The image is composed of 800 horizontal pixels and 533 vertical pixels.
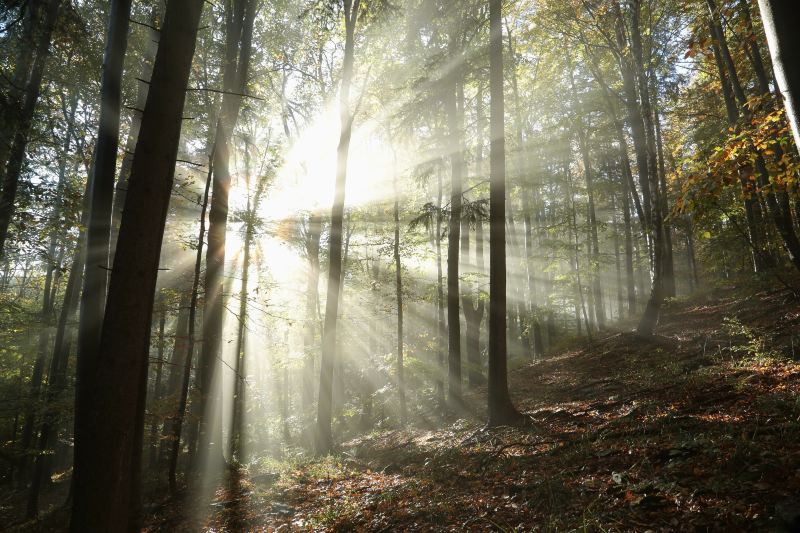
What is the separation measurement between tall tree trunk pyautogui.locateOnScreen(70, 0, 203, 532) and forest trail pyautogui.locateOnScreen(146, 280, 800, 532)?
9.94 feet

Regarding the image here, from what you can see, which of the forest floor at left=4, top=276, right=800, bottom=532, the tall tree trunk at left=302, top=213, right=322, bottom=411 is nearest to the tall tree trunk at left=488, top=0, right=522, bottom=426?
the forest floor at left=4, top=276, right=800, bottom=532

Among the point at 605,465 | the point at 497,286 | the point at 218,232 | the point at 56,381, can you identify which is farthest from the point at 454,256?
the point at 56,381

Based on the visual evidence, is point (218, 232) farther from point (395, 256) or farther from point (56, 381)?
point (56, 381)

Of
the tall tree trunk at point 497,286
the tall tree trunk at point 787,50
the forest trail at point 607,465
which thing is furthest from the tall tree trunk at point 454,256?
the tall tree trunk at point 787,50

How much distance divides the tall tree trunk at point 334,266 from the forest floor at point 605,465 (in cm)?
117

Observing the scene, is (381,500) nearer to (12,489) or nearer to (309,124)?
(309,124)

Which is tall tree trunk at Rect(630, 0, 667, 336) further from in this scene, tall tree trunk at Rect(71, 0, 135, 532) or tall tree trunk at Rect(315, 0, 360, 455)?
tall tree trunk at Rect(71, 0, 135, 532)

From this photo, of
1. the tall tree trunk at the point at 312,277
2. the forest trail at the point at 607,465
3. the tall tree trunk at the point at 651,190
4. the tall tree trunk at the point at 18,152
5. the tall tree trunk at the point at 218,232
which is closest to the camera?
the forest trail at the point at 607,465

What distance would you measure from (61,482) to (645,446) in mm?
26970

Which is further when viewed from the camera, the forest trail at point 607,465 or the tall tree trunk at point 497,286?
the tall tree trunk at point 497,286

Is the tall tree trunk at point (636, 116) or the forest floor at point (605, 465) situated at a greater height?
the tall tree trunk at point (636, 116)

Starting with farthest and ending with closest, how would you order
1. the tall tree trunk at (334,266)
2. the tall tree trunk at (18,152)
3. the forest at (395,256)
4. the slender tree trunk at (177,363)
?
the tall tree trunk at (334,266), the slender tree trunk at (177,363), the tall tree trunk at (18,152), the forest at (395,256)

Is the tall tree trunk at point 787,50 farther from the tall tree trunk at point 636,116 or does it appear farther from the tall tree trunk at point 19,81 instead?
the tall tree trunk at point 636,116

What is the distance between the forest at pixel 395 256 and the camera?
4.20m
